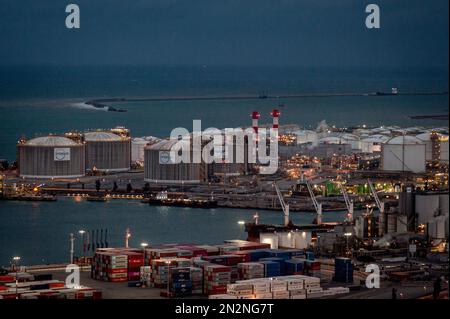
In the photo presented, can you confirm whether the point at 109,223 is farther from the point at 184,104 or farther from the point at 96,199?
the point at 184,104

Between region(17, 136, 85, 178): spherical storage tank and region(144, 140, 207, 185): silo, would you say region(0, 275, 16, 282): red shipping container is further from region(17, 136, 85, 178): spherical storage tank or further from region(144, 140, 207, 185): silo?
region(17, 136, 85, 178): spherical storage tank

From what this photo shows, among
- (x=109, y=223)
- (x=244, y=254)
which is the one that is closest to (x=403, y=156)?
(x=109, y=223)

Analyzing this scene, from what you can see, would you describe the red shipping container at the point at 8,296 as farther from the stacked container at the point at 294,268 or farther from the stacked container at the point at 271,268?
the stacked container at the point at 294,268

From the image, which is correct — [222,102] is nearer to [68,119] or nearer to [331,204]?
[68,119]

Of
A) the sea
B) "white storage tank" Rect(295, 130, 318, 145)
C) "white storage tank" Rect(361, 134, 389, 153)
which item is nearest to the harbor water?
the sea

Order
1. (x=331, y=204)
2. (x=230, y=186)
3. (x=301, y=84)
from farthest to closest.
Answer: (x=301, y=84), (x=230, y=186), (x=331, y=204)

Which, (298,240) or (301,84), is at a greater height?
(301,84)
